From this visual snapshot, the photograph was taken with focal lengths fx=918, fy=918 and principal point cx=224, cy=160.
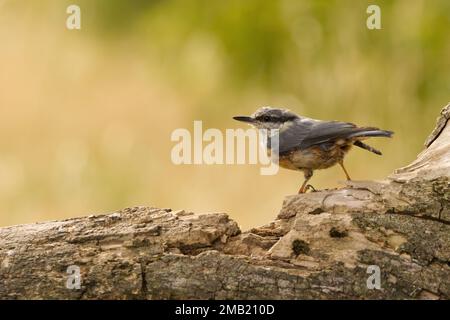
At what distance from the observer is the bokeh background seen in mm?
8398

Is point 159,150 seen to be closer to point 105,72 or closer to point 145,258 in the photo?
point 105,72

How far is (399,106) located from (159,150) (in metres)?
2.43

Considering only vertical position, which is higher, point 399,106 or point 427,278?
point 399,106

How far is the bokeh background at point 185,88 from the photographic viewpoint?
8398 millimetres

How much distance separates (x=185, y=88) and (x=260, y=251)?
17.2 ft

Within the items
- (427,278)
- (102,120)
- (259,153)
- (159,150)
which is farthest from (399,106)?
(427,278)

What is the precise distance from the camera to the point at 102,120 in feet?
32.5

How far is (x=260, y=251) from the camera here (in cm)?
465

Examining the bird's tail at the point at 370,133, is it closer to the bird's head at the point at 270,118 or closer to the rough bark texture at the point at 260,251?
the rough bark texture at the point at 260,251

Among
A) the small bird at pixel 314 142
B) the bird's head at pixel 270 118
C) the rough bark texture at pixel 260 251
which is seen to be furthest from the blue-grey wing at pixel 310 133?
the rough bark texture at pixel 260 251

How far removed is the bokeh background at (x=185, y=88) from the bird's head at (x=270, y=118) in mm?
2137

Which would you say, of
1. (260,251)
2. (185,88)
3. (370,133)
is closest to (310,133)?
(370,133)

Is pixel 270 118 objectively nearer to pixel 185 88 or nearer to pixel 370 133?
pixel 370 133
